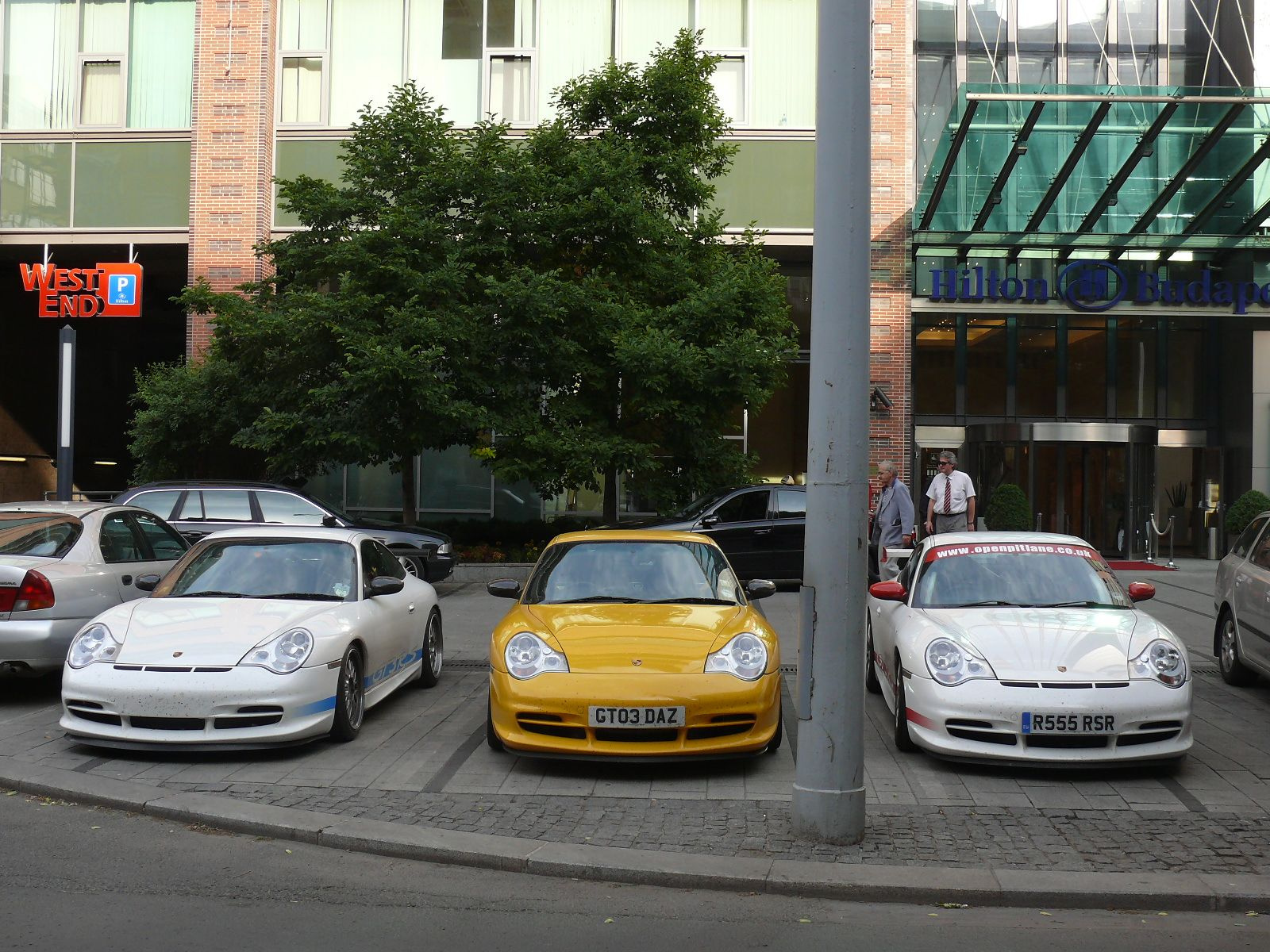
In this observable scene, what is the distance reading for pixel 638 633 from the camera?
6906mm

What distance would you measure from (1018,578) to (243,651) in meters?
5.05

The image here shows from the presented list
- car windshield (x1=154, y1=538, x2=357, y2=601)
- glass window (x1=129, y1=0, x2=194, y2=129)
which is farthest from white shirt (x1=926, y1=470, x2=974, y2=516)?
glass window (x1=129, y1=0, x2=194, y2=129)

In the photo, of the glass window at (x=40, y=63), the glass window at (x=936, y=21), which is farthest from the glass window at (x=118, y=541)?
the glass window at (x=936, y=21)

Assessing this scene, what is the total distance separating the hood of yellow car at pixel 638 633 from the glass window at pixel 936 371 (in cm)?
1686

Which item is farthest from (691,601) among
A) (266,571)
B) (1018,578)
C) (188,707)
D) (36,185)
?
(36,185)

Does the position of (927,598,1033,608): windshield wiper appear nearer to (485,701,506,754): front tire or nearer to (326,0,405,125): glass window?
(485,701,506,754): front tire

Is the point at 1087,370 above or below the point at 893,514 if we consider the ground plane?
above

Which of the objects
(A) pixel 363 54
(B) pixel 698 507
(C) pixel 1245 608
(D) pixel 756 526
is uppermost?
(A) pixel 363 54

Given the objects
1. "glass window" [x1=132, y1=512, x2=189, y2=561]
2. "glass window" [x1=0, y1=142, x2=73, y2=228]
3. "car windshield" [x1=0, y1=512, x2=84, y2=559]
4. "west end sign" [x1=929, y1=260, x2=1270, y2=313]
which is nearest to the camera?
"car windshield" [x1=0, y1=512, x2=84, y2=559]

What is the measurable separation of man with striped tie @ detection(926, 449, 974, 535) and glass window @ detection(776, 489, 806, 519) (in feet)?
8.34

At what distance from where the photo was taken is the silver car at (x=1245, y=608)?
8945 millimetres

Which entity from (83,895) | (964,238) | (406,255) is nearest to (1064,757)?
(83,895)

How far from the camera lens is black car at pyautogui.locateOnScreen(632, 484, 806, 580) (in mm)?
16125

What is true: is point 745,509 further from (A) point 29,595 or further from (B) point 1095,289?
(A) point 29,595
